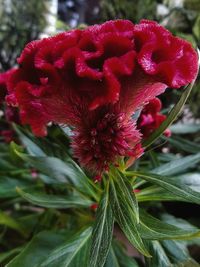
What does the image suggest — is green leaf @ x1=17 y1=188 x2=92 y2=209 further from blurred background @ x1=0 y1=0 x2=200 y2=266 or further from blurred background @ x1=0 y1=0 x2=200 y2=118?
blurred background @ x1=0 y1=0 x2=200 y2=118

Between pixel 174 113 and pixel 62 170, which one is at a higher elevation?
pixel 174 113

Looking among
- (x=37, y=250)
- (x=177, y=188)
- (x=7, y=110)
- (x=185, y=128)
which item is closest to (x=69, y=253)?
(x=37, y=250)

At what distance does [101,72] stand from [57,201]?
0.85 ft

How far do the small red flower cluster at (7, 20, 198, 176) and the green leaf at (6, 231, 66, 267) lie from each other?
7.8 inches

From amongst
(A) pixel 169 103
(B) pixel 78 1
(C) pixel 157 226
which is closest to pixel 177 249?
(C) pixel 157 226

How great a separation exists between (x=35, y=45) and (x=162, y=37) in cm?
13

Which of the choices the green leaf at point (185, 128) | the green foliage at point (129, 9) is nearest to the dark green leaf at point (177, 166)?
the green leaf at point (185, 128)

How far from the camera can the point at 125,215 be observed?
48 cm

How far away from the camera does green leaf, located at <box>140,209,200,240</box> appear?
427 millimetres

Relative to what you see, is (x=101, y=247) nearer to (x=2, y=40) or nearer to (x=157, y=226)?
(x=157, y=226)

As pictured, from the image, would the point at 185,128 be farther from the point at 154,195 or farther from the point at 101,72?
the point at 101,72

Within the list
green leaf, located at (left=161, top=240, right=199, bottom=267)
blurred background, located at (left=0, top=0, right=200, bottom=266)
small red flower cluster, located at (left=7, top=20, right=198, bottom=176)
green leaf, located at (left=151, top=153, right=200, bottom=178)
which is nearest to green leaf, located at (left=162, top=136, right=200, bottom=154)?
blurred background, located at (left=0, top=0, right=200, bottom=266)

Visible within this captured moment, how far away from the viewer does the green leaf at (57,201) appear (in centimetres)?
54

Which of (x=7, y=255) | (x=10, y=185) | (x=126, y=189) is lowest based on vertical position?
(x=7, y=255)
